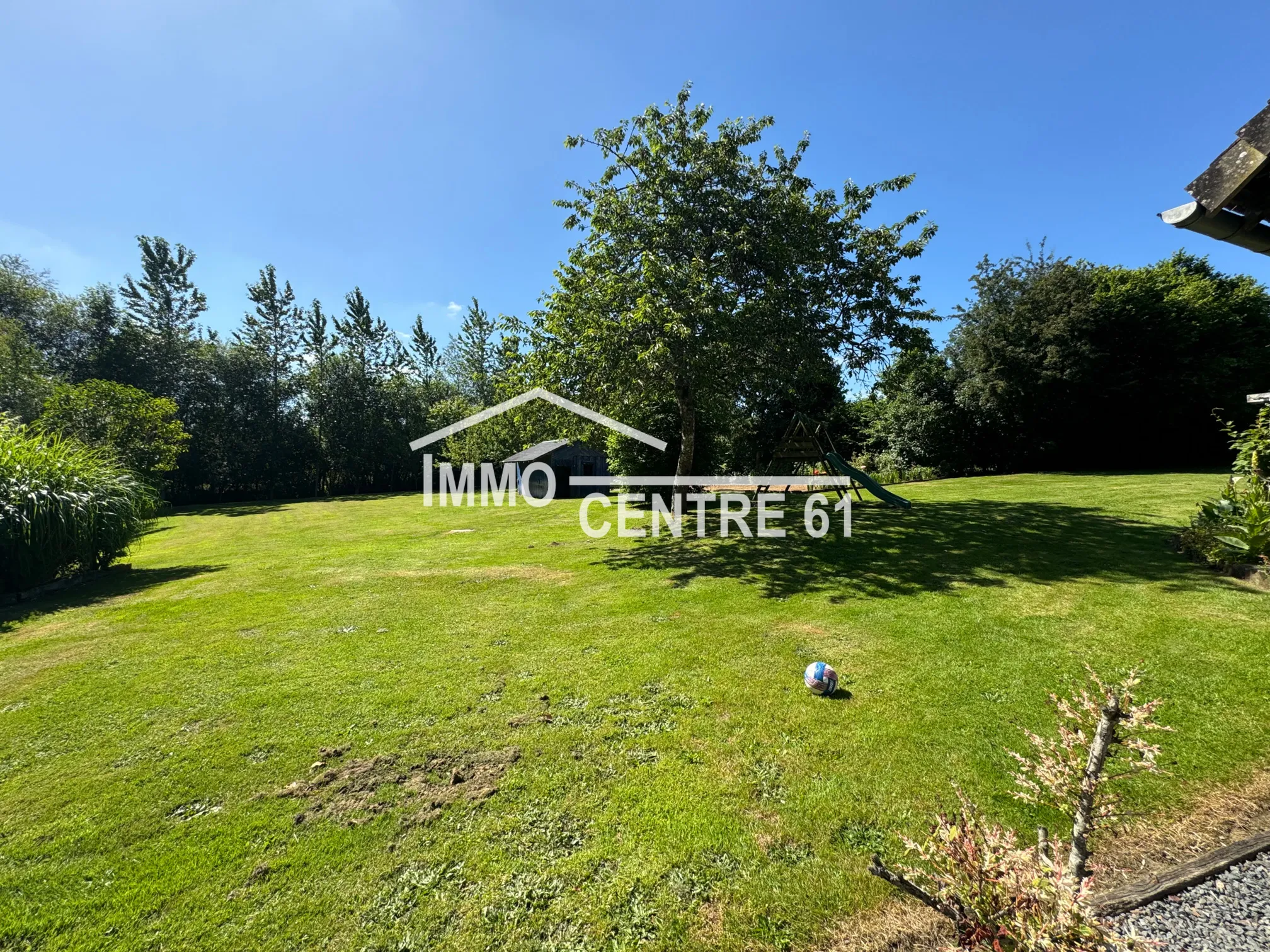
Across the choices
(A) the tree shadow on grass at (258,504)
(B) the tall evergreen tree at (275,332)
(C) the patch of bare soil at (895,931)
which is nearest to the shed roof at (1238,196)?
(C) the patch of bare soil at (895,931)

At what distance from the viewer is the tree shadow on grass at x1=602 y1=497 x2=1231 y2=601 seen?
6.79 meters

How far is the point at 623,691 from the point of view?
167 inches

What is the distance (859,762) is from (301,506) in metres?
28.2

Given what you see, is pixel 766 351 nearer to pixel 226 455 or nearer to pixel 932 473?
pixel 932 473

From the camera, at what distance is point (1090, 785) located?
5.20ft

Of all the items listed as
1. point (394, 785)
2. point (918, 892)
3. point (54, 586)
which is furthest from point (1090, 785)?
point (54, 586)

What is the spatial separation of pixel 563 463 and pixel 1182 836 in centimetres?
2272

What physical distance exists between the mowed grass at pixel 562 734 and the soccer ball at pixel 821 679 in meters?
0.14

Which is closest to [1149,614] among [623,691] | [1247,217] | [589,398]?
[1247,217]

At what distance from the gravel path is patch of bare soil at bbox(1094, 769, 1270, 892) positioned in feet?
0.41

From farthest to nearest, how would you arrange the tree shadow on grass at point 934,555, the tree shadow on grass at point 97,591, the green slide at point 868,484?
the green slide at point 868,484
the tree shadow on grass at point 97,591
the tree shadow on grass at point 934,555

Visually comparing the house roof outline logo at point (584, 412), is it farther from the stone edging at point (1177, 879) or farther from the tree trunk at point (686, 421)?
the stone edging at point (1177, 879)

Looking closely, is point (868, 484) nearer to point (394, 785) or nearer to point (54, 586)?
point (394, 785)

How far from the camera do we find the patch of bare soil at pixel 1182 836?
2.37 m
